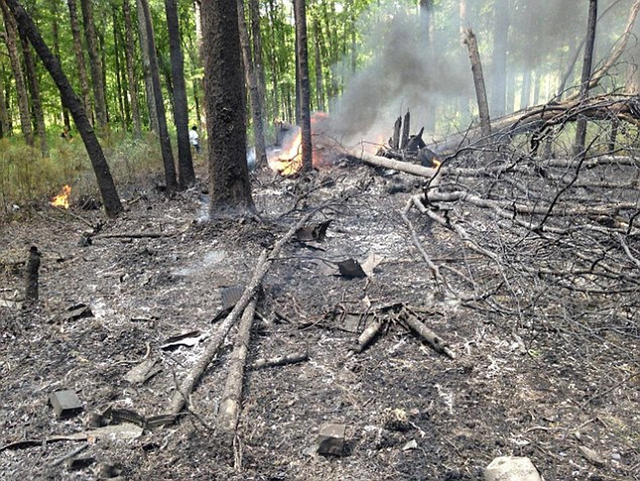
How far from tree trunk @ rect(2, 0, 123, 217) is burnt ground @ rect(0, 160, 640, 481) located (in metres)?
2.52

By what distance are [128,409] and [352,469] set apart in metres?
1.45

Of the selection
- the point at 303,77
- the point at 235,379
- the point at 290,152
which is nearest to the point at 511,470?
the point at 235,379

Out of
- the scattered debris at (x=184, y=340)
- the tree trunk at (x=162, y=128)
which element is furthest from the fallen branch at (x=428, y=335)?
the tree trunk at (x=162, y=128)

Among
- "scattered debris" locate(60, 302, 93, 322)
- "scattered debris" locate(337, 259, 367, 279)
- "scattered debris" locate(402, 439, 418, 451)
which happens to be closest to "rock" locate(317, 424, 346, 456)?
"scattered debris" locate(402, 439, 418, 451)

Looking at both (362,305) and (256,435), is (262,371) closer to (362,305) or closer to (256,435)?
(256,435)

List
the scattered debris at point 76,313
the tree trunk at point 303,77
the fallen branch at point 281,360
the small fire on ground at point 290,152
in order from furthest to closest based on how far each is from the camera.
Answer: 1. the small fire on ground at point 290,152
2. the tree trunk at point 303,77
3. the scattered debris at point 76,313
4. the fallen branch at point 281,360

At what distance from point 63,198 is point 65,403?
25.4 ft

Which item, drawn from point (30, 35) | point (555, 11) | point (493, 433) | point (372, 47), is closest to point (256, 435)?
point (493, 433)

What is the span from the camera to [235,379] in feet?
9.96

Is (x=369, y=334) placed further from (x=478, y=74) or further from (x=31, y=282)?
(x=478, y=74)

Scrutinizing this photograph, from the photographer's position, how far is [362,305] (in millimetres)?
4258

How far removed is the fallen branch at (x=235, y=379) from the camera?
8.71 ft

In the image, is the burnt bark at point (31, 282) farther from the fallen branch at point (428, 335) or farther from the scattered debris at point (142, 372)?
the fallen branch at point (428, 335)

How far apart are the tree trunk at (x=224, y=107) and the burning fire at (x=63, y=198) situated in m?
4.32
